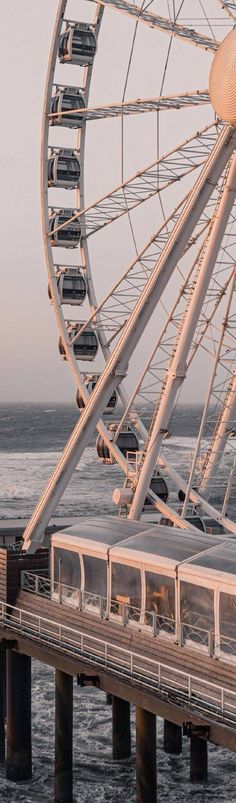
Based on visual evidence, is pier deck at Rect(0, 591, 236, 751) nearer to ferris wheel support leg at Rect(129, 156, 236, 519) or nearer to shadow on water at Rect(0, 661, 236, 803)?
shadow on water at Rect(0, 661, 236, 803)

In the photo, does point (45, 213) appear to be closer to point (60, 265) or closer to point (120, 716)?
point (60, 265)

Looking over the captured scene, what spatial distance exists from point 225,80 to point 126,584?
12.0 meters

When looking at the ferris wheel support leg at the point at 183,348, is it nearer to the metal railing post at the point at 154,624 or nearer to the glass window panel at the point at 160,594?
the glass window panel at the point at 160,594

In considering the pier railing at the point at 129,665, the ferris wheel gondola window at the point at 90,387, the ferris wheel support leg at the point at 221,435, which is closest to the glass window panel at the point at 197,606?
the pier railing at the point at 129,665

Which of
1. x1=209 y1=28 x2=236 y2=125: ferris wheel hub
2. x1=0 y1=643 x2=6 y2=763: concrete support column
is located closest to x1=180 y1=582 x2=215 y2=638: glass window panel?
x1=0 y1=643 x2=6 y2=763: concrete support column

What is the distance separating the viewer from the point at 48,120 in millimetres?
43219

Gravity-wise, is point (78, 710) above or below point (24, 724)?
below

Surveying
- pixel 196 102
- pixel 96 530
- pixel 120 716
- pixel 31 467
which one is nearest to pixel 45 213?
pixel 196 102

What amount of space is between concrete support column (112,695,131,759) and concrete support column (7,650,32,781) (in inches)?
104

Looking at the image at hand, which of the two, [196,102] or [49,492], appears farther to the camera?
[49,492]

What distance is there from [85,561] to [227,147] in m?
10.6

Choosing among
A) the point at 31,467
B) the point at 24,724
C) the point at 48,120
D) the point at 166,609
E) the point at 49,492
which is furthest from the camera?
the point at 31,467

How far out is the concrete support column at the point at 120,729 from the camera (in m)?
35.1

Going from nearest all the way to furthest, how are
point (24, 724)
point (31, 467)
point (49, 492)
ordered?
point (24, 724) < point (49, 492) < point (31, 467)
